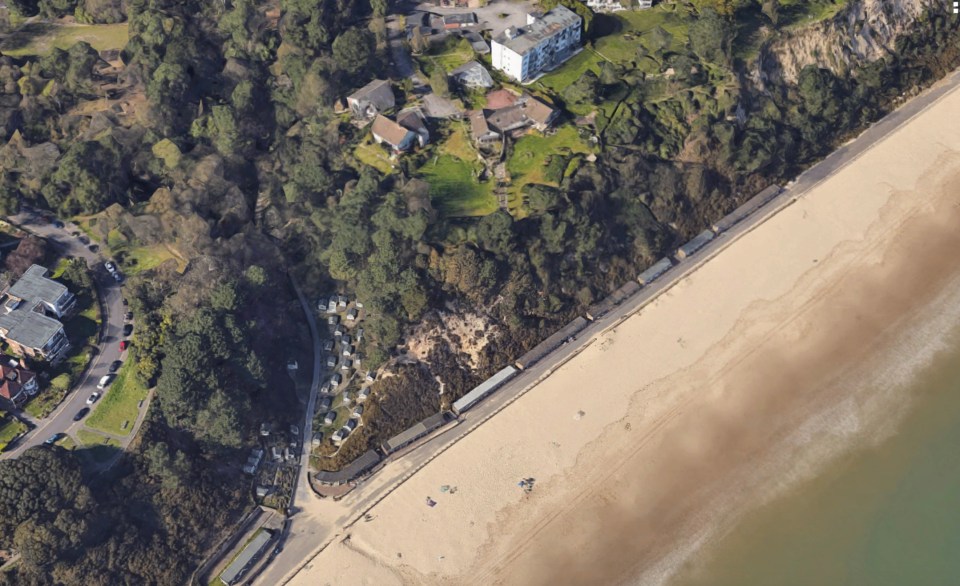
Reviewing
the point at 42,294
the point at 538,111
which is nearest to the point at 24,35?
the point at 42,294

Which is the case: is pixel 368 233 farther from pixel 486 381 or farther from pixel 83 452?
pixel 83 452

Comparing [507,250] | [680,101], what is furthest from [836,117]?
[507,250]

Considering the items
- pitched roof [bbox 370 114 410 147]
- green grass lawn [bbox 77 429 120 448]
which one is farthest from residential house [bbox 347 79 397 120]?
green grass lawn [bbox 77 429 120 448]

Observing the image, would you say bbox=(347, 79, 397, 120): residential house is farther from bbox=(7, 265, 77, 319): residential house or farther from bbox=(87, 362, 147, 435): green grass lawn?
bbox=(87, 362, 147, 435): green grass lawn

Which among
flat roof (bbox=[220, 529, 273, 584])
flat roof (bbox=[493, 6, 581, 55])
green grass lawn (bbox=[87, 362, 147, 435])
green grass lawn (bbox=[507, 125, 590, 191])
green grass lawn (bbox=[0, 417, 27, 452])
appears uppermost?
flat roof (bbox=[493, 6, 581, 55])

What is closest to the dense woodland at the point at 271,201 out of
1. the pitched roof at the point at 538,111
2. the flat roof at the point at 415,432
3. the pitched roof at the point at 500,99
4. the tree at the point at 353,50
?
the tree at the point at 353,50

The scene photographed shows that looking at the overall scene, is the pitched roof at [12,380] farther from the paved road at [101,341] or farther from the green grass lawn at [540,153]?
the green grass lawn at [540,153]

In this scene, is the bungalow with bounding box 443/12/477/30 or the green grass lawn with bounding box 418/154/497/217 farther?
the bungalow with bounding box 443/12/477/30
